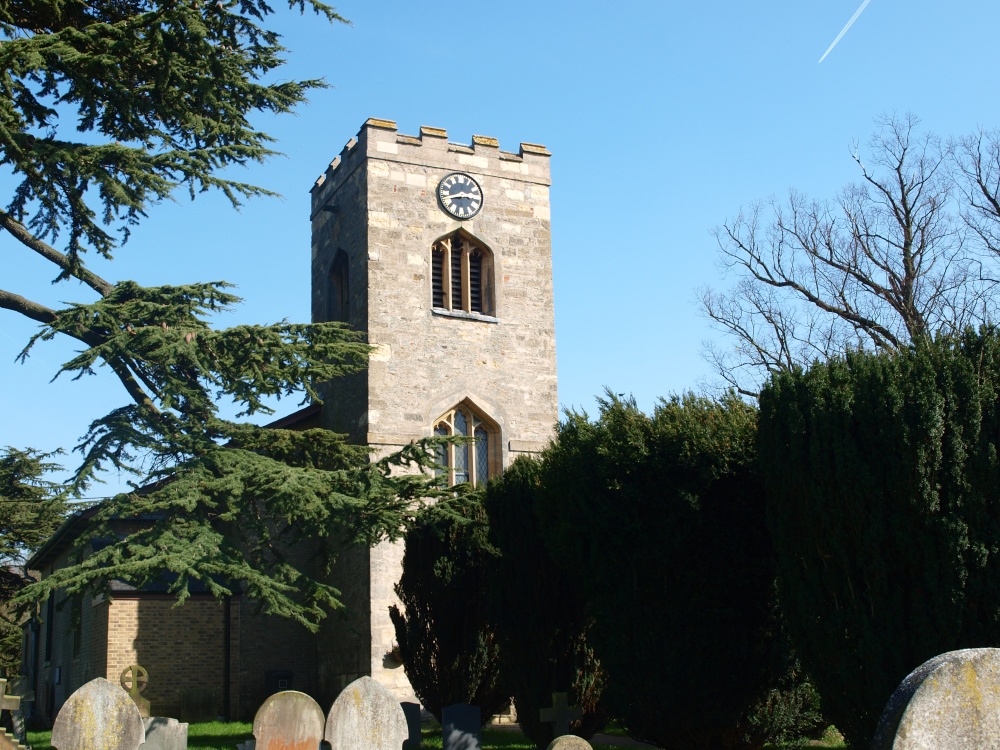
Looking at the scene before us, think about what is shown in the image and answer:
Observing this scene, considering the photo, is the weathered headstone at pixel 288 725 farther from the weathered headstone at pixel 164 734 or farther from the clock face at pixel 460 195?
the clock face at pixel 460 195

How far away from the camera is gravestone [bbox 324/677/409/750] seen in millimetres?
10070

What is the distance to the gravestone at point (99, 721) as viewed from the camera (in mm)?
9797

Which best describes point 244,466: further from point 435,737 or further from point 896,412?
point 896,412

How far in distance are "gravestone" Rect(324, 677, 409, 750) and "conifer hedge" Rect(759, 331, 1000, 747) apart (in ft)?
13.7

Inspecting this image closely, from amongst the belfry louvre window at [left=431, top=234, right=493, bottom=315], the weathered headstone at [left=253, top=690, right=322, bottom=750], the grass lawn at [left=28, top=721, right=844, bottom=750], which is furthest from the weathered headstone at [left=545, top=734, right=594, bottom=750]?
the belfry louvre window at [left=431, top=234, right=493, bottom=315]

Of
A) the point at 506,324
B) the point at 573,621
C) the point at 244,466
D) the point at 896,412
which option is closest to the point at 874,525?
the point at 896,412

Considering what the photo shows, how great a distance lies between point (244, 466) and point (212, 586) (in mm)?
2537

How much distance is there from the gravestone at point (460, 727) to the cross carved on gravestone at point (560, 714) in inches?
46.0

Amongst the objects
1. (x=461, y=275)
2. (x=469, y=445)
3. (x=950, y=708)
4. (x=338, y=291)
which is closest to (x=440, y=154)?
(x=461, y=275)

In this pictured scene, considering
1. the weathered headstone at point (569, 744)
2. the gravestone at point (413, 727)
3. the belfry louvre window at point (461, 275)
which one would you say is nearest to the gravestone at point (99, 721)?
the weathered headstone at point (569, 744)

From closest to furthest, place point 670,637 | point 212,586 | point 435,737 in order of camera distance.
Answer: point 670,637, point 212,586, point 435,737

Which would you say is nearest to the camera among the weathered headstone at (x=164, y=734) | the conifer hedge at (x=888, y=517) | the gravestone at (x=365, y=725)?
the conifer hedge at (x=888, y=517)

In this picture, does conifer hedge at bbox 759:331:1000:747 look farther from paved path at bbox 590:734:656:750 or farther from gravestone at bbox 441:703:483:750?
paved path at bbox 590:734:656:750

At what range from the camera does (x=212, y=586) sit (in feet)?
46.8
